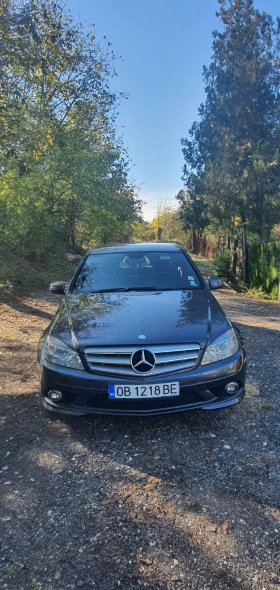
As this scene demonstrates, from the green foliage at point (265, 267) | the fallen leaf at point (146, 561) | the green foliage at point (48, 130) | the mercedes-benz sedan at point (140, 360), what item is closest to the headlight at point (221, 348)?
the mercedes-benz sedan at point (140, 360)

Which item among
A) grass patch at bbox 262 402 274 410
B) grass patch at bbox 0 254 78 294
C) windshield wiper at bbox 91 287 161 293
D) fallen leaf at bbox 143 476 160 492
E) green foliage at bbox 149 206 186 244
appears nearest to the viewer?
fallen leaf at bbox 143 476 160 492

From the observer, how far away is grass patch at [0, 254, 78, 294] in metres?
8.52

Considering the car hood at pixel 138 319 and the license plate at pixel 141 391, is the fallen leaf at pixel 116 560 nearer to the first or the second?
the license plate at pixel 141 391

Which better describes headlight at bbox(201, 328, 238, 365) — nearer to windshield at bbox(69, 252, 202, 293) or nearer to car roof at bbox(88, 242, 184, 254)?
windshield at bbox(69, 252, 202, 293)

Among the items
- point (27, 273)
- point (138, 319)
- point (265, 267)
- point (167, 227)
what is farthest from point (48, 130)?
point (167, 227)

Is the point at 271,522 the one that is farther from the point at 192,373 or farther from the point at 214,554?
the point at 192,373

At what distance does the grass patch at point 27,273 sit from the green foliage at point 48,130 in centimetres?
47

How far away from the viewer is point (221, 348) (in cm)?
270

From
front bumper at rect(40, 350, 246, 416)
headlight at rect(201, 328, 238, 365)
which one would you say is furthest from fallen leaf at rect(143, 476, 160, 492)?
headlight at rect(201, 328, 238, 365)

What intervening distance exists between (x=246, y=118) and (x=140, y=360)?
18.0 m

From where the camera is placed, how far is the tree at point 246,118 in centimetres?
1659

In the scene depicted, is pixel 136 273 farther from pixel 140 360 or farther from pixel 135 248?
pixel 140 360

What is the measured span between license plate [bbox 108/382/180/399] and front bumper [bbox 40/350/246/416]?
3 centimetres

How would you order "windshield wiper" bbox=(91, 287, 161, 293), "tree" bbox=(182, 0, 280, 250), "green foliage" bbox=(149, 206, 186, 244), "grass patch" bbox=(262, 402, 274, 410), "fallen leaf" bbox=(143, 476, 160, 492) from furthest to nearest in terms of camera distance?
"green foliage" bbox=(149, 206, 186, 244)
"tree" bbox=(182, 0, 280, 250)
"windshield wiper" bbox=(91, 287, 161, 293)
"grass patch" bbox=(262, 402, 274, 410)
"fallen leaf" bbox=(143, 476, 160, 492)
